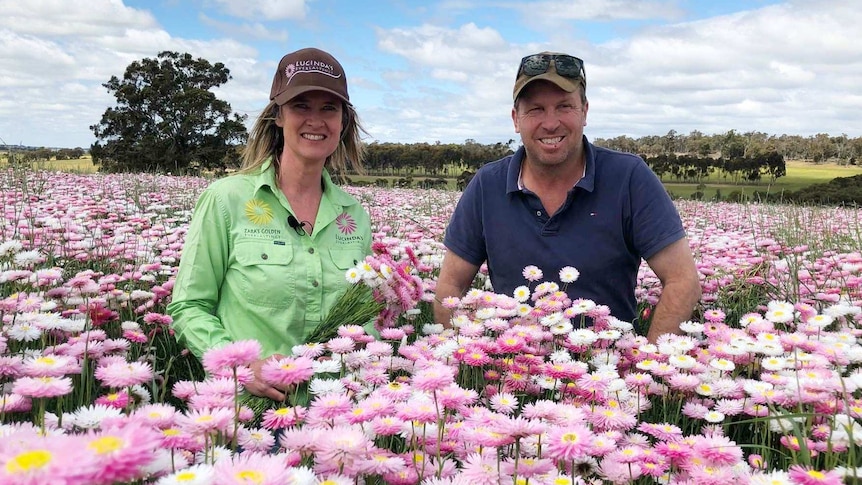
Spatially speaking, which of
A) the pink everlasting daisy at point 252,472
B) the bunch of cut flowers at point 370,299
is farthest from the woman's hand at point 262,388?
the pink everlasting daisy at point 252,472

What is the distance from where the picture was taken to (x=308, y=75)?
3.09m

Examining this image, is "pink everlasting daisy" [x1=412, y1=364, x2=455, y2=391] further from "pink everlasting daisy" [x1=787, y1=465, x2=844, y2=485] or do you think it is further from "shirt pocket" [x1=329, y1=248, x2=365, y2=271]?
"shirt pocket" [x1=329, y1=248, x2=365, y2=271]

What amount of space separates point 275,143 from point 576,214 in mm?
1683

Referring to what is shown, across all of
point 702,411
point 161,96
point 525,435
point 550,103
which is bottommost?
point 702,411

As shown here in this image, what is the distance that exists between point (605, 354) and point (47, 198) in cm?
678

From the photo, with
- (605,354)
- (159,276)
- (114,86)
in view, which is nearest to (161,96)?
(114,86)

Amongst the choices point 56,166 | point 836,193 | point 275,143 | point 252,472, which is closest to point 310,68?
point 275,143

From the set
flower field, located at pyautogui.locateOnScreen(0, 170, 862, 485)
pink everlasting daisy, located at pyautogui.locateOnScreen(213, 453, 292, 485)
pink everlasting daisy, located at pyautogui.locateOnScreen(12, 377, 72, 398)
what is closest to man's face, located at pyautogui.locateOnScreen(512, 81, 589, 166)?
flower field, located at pyautogui.locateOnScreen(0, 170, 862, 485)

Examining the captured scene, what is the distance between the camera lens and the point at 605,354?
2.52 metres

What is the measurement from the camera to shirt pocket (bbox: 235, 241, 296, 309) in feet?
9.97

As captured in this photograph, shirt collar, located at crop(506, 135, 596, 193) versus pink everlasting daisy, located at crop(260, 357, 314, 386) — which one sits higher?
shirt collar, located at crop(506, 135, 596, 193)

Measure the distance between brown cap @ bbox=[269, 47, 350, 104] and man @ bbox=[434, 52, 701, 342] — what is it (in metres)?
1.04

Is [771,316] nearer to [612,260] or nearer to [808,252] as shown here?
[612,260]

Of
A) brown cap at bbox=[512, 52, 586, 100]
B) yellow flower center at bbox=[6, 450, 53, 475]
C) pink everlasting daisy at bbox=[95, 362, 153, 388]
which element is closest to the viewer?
yellow flower center at bbox=[6, 450, 53, 475]
